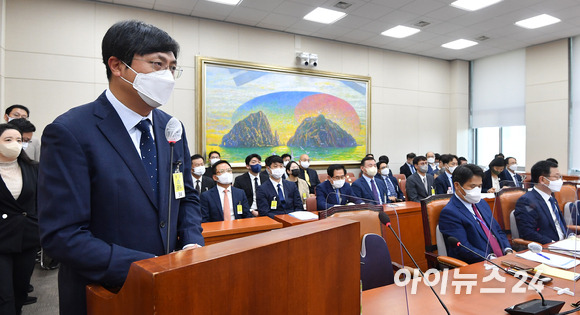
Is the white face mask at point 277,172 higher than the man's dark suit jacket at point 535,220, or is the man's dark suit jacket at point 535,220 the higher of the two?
the white face mask at point 277,172

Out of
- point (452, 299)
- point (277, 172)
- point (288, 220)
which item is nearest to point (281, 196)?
point (277, 172)

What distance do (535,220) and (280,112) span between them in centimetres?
518

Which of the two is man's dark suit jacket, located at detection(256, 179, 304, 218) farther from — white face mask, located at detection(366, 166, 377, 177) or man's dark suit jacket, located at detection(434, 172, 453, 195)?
man's dark suit jacket, located at detection(434, 172, 453, 195)

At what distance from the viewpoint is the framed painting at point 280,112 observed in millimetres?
6477

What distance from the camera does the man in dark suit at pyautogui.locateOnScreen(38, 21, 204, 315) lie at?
0.86 metres

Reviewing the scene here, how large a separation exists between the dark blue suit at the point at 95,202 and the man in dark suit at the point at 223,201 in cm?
279

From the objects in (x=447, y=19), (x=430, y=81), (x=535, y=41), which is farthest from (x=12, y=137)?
(x=535, y=41)

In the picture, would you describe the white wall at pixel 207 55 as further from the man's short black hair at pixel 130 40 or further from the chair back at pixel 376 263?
the man's short black hair at pixel 130 40

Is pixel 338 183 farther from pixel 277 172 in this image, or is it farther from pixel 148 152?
pixel 148 152

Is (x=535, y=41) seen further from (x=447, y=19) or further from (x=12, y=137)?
(x=12, y=137)

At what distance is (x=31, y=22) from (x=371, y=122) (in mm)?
6952

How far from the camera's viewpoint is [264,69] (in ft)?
22.9

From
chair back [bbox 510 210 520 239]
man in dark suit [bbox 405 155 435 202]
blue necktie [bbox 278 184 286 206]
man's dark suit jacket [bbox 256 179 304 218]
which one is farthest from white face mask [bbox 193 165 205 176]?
chair back [bbox 510 210 520 239]

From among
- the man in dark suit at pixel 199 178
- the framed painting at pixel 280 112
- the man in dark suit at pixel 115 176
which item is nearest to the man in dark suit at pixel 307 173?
the framed painting at pixel 280 112
